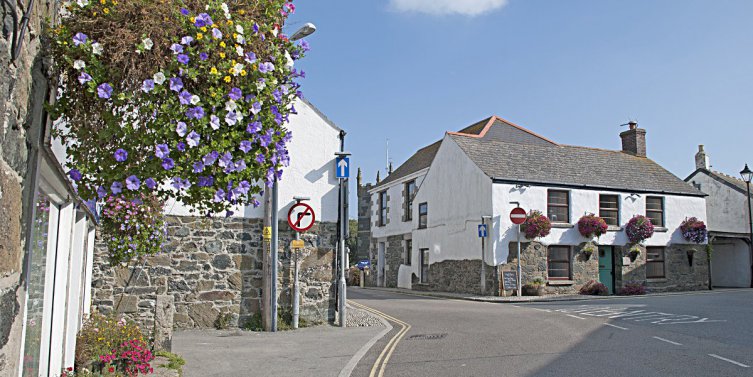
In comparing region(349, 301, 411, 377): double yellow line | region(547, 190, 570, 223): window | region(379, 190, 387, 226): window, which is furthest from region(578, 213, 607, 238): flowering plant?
region(379, 190, 387, 226): window

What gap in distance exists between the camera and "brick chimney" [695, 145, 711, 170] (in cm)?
3775

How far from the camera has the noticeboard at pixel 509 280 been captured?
22.8 m

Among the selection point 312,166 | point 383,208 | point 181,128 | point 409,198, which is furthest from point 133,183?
→ point 383,208

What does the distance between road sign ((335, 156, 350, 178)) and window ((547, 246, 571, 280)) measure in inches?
517

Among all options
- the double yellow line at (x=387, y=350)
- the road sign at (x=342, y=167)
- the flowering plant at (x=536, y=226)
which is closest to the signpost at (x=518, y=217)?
the flowering plant at (x=536, y=226)

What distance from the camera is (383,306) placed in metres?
19.2

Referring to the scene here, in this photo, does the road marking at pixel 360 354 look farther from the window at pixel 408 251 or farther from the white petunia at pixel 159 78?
the window at pixel 408 251

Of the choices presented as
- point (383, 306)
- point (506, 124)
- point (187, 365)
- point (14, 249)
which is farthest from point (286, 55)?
point (506, 124)

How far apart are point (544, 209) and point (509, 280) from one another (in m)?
3.44

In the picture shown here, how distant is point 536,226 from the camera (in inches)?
899

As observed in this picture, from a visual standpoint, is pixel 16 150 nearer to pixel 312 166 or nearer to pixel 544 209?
pixel 312 166

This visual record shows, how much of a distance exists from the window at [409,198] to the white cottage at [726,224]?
1465 centimetres

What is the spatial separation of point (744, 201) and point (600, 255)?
13793mm

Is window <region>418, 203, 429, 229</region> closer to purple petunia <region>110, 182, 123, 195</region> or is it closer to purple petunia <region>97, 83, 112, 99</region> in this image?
purple petunia <region>110, 182, 123, 195</region>
